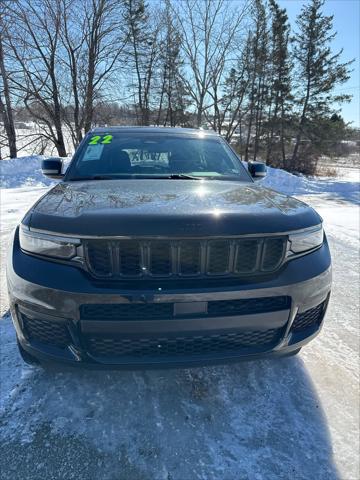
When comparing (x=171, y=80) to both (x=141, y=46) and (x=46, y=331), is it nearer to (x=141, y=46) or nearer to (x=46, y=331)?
(x=141, y=46)

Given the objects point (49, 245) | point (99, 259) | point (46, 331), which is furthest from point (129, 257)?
point (46, 331)

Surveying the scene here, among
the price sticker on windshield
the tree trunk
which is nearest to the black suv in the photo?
the price sticker on windshield

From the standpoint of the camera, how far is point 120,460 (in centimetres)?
156

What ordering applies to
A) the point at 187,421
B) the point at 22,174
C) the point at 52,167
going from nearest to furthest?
1. the point at 187,421
2. the point at 52,167
3. the point at 22,174

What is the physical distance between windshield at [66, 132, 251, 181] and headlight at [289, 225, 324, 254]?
103 centimetres

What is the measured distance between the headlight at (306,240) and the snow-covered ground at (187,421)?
942mm

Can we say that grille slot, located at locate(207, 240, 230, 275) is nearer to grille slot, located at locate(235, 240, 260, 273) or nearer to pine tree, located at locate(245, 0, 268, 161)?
grille slot, located at locate(235, 240, 260, 273)

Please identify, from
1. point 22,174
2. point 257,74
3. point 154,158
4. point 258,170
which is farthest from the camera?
point 257,74

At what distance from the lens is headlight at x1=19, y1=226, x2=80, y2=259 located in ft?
5.15

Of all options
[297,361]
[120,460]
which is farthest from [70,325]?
[297,361]

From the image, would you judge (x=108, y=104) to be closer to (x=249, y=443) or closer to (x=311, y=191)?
(x=311, y=191)

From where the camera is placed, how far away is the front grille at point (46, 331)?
62.6 inches

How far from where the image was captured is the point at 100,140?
3.11 meters

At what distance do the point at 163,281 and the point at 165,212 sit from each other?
0.34m
